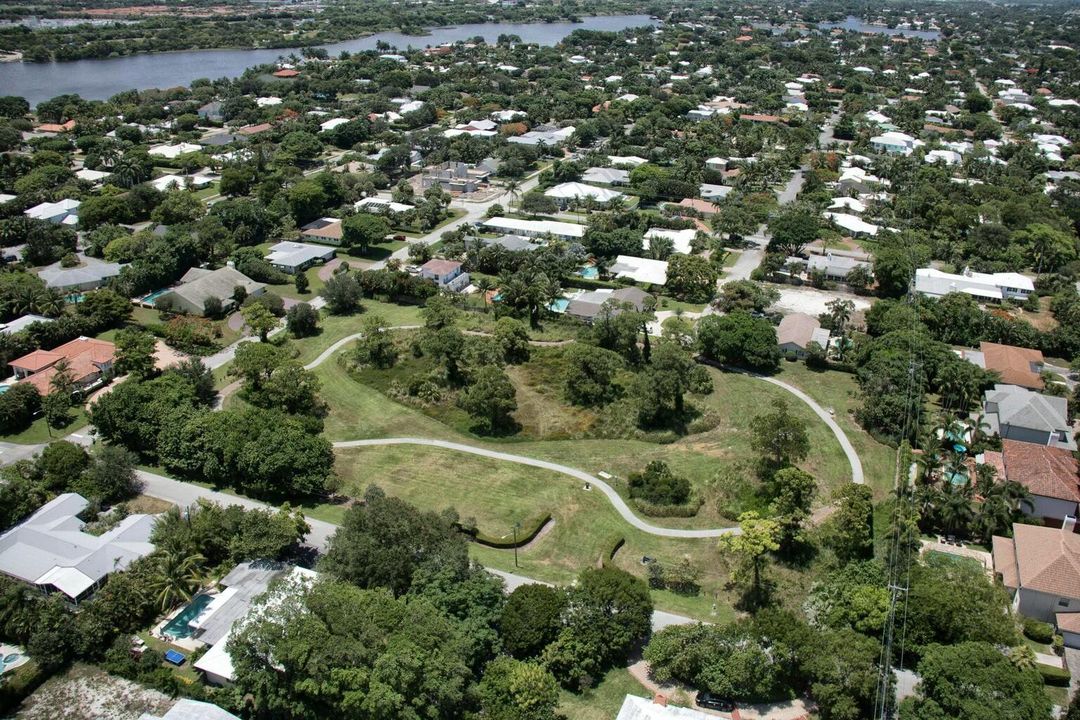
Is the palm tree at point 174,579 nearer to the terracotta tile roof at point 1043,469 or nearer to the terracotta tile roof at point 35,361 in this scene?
the terracotta tile roof at point 35,361

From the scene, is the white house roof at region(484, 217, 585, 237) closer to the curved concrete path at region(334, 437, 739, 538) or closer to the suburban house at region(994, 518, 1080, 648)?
the curved concrete path at region(334, 437, 739, 538)

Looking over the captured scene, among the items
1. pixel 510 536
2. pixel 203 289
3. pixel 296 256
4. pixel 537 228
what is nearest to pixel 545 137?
pixel 537 228

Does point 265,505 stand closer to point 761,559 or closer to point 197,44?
point 761,559

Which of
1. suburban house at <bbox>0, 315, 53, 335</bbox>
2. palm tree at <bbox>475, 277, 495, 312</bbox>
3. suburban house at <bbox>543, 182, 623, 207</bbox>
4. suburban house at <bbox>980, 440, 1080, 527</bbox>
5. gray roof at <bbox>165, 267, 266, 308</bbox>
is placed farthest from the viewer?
suburban house at <bbox>543, 182, 623, 207</bbox>

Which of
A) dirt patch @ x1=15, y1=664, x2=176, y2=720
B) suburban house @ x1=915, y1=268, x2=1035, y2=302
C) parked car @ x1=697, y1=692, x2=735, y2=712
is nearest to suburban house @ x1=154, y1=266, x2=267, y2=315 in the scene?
dirt patch @ x1=15, y1=664, x2=176, y2=720

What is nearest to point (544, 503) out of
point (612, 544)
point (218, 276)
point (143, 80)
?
point (612, 544)

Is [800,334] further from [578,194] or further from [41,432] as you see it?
[41,432]
